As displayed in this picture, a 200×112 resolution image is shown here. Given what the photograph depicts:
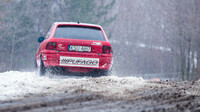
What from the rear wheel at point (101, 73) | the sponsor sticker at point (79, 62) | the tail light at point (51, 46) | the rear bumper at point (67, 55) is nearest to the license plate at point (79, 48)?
the rear bumper at point (67, 55)

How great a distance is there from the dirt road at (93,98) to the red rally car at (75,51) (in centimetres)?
150

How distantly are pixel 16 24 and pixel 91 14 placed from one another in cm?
789

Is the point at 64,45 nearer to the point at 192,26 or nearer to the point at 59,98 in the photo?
the point at 59,98

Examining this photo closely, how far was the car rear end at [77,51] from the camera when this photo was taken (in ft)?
30.5

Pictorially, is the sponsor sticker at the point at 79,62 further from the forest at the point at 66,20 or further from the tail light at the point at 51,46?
the forest at the point at 66,20

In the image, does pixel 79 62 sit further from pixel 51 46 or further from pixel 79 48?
pixel 51 46

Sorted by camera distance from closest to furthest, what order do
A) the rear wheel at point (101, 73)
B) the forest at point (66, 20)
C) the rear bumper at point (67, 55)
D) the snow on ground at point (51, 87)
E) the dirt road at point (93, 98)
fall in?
the dirt road at point (93, 98), the snow on ground at point (51, 87), the rear bumper at point (67, 55), the rear wheel at point (101, 73), the forest at point (66, 20)

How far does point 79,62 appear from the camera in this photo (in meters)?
9.36

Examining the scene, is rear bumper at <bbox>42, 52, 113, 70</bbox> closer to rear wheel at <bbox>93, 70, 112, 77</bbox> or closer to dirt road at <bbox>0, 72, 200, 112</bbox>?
rear wheel at <bbox>93, 70, 112, 77</bbox>

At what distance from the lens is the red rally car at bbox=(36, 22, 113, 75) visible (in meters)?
9.29

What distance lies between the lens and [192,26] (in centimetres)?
3169

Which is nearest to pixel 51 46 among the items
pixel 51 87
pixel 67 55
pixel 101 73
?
pixel 67 55

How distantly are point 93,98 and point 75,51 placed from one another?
3670mm

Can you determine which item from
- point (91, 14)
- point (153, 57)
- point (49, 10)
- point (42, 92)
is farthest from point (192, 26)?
point (42, 92)
